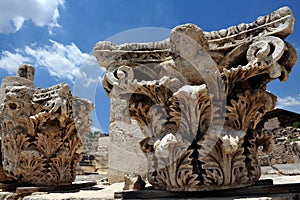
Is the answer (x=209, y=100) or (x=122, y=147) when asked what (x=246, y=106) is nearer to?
(x=209, y=100)

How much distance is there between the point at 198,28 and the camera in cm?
232

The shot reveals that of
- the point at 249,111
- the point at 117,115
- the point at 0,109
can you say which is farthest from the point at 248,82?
the point at 117,115

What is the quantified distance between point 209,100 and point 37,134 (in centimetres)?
243

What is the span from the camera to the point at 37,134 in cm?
361

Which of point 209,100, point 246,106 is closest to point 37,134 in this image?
point 209,100

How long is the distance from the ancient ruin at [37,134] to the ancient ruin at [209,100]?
1.43 metres

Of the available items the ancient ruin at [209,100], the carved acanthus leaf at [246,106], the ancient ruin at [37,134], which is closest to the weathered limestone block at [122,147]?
the ancient ruin at [37,134]

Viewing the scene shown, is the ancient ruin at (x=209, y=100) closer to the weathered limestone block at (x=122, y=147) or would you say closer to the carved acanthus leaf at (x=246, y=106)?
the carved acanthus leaf at (x=246, y=106)

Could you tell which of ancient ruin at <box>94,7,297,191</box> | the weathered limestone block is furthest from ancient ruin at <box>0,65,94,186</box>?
the weathered limestone block

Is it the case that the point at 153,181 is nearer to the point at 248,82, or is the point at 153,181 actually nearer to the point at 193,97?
the point at 193,97

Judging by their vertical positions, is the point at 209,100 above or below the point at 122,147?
above

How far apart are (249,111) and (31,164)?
9.18ft

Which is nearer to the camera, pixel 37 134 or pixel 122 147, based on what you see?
pixel 37 134

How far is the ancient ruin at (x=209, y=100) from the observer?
2.12 metres
